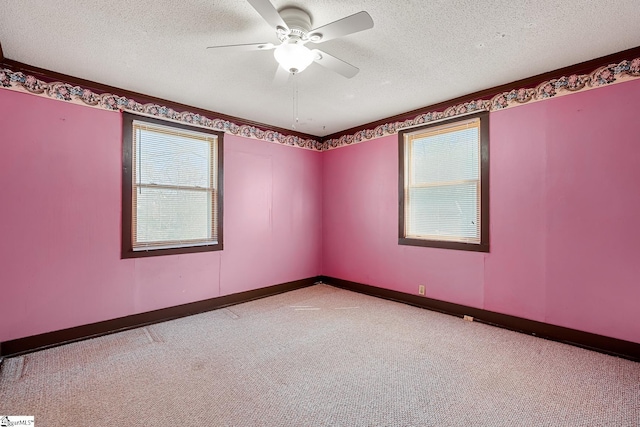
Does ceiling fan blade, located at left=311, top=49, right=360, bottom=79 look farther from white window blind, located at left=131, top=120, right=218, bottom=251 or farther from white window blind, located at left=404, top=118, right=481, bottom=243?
white window blind, located at left=131, top=120, right=218, bottom=251

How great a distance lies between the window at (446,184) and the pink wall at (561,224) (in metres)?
0.12

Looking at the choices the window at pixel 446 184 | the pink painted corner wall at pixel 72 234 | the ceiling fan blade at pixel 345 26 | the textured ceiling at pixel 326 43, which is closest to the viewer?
the ceiling fan blade at pixel 345 26

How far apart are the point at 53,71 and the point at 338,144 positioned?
3.62 m

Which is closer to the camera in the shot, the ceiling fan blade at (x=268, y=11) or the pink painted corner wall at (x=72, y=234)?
the ceiling fan blade at (x=268, y=11)

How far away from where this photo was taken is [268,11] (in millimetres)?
1761

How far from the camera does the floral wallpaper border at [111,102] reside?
9.20 feet

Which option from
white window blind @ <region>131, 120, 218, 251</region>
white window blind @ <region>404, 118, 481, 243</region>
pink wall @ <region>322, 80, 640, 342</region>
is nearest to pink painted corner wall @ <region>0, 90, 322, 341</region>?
white window blind @ <region>131, 120, 218, 251</region>

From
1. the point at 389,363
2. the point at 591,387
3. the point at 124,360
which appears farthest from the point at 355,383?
the point at 124,360

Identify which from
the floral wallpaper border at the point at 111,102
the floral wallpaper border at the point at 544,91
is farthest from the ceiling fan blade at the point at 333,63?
the floral wallpaper border at the point at 111,102

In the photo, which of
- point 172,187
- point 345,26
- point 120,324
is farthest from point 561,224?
point 120,324

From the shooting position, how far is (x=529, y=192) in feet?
10.5

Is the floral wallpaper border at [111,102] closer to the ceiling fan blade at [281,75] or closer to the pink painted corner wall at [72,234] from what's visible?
the pink painted corner wall at [72,234]

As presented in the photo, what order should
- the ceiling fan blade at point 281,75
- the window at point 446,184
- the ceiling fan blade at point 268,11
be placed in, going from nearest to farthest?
the ceiling fan blade at point 268,11 < the ceiling fan blade at point 281,75 < the window at point 446,184

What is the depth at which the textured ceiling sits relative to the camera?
80.7 inches
